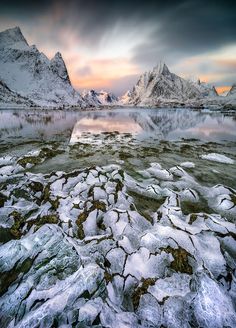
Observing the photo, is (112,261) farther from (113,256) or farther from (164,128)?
(164,128)

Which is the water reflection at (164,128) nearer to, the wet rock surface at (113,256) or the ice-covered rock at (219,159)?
the ice-covered rock at (219,159)

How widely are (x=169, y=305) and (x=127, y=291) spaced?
963 millimetres

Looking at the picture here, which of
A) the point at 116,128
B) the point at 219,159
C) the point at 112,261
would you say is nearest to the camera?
the point at 112,261

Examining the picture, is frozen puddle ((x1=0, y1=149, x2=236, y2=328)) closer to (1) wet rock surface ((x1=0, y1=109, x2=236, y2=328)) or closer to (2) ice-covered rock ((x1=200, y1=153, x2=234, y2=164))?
(1) wet rock surface ((x1=0, y1=109, x2=236, y2=328))

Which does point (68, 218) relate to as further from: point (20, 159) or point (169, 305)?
point (20, 159)

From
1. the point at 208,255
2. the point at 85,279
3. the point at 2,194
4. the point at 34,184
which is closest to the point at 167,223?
the point at 208,255

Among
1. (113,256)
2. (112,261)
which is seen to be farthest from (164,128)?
(112,261)

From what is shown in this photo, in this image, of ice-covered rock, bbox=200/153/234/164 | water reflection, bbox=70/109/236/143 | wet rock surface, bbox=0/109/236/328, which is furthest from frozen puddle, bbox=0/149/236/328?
water reflection, bbox=70/109/236/143

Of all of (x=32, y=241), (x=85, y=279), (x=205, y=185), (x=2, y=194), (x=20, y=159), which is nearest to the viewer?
(x=85, y=279)

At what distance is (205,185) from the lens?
411 inches

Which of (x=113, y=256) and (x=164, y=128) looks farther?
(x=164, y=128)

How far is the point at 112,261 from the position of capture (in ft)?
16.6

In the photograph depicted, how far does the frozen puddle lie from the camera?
153 inches

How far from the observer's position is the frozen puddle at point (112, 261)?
3.88 meters
